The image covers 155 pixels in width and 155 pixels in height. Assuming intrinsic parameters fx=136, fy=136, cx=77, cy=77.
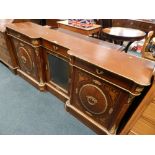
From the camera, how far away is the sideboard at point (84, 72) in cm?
107

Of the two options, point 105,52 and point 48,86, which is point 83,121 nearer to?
point 48,86

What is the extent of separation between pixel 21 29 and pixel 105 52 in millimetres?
1200

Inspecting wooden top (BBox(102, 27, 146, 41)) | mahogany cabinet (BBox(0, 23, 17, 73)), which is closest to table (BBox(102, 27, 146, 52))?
wooden top (BBox(102, 27, 146, 41))

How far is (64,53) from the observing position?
1459mm

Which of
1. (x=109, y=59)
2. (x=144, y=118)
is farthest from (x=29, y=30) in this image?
(x=144, y=118)

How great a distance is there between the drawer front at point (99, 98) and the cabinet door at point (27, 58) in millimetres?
735

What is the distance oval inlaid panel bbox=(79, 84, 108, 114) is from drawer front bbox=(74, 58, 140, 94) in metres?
0.16

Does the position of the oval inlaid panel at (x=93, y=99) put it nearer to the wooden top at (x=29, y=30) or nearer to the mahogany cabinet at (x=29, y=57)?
the mahogany cabinet at (x=29, y=57)

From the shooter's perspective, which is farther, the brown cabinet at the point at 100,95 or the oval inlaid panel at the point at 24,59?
the oval inlaid panel at the point at 24,59

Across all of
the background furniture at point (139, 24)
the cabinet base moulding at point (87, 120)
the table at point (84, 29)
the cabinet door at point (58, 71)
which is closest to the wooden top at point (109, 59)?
the cabinet door at point (58, 71)

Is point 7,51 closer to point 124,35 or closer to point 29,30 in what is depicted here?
point 29,30

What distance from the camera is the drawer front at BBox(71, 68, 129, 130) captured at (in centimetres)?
116

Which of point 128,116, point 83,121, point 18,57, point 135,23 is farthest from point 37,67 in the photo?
point 135,23

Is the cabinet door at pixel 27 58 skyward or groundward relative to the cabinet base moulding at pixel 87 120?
skyward
